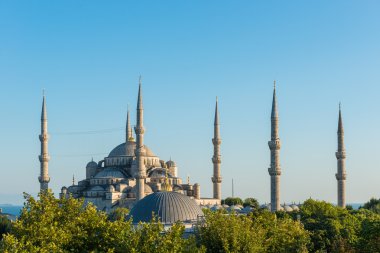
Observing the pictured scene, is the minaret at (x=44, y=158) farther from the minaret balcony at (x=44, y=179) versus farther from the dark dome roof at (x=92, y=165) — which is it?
the dark dome roof at (x=92, y=165)

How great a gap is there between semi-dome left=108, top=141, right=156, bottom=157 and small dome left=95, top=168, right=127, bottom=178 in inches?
129

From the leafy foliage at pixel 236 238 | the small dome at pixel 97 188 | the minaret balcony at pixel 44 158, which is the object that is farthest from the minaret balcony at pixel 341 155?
the leafy foliage at pixel 236 238

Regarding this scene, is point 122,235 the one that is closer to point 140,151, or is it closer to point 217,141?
point 140,151

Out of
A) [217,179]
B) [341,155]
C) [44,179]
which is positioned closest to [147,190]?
[217,179]

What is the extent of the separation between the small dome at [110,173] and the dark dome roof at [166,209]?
97.7ft

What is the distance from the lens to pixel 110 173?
82750mm

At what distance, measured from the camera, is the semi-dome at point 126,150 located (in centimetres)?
8656

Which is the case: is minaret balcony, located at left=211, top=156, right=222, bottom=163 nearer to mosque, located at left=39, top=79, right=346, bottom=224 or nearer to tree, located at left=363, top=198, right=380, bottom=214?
mosque, located at left=39, top=79, right=346, bottom=224

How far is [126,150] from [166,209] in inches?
1441

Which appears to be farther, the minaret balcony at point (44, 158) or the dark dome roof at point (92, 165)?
the dark dome roof at point (92, 165)

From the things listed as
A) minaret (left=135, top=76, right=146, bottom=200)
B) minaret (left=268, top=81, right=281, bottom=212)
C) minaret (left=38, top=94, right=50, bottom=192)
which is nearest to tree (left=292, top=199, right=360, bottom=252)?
minaret (left=268, top=81, right=281, bottom=212)

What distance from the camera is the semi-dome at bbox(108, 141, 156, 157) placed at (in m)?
86.6

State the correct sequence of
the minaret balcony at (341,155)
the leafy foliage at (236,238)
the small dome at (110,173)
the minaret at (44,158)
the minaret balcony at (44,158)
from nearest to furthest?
1. the leafy foliage at (236,238)
2. the minaret balcony at (341,155)
3. the minaret at (44,158)
4. the minaret balcony at (44,158)
5. the small dome at (110,173)

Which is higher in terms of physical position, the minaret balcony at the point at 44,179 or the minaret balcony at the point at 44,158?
the minaret balcony at the point at 44,158
